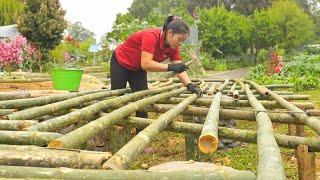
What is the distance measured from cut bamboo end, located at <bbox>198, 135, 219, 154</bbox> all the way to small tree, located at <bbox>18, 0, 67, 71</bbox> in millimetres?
14831

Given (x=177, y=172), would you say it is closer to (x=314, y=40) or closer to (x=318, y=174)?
(x=318, y=174)

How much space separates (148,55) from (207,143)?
199 centimetres

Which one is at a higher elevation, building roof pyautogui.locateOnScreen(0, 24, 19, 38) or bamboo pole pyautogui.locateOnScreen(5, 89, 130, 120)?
building roof pyautogui.locateOnScreen(0, 24, 19, 38)

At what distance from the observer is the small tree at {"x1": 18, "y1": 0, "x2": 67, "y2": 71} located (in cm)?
1658

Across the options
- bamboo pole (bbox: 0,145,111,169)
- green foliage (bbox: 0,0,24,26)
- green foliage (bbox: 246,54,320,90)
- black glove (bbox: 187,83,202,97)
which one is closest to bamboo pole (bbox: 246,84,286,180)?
bamboo pole (bbox: 0,145,111,169)

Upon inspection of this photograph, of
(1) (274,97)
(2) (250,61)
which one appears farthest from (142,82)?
(2) (250,61)

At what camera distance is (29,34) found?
16.9 meters

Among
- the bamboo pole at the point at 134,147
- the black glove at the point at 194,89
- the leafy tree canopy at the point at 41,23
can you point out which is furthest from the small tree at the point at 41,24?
the bamboo pole at the point at 134,147

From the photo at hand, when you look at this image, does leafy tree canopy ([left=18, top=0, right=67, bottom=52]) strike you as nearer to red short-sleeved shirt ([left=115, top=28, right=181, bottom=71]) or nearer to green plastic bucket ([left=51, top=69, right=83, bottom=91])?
green plastic bucket ([left=51, top=69, right=83, bottom=91])

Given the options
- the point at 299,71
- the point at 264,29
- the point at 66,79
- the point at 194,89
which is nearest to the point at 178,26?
the point at 194,89

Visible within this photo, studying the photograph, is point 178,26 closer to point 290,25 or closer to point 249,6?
point 290,25

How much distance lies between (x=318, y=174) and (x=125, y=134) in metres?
1.72

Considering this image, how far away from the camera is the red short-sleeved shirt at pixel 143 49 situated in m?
4.05

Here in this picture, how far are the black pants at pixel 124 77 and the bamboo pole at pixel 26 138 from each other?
2.59 m
